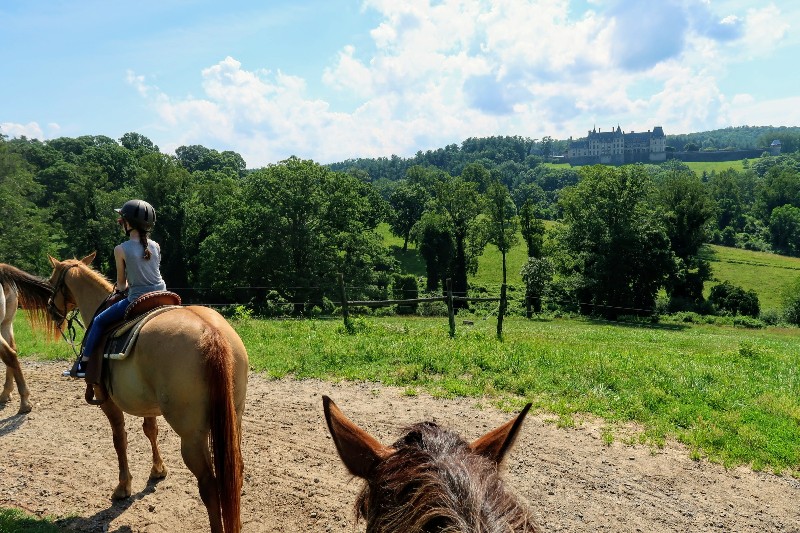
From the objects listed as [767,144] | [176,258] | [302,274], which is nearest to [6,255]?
[176,258]

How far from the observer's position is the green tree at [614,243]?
38812mm

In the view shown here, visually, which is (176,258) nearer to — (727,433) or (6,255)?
(6,255)

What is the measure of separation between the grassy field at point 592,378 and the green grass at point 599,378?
0.02 m

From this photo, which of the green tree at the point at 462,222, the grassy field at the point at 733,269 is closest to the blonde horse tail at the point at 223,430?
the grassy field at the point at 733,269

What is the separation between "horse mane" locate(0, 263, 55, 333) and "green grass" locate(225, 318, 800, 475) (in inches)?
148

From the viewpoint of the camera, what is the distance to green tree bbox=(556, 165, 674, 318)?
38.8m

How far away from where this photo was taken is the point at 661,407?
7.63 meters

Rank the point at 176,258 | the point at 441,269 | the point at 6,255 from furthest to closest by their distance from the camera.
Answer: the point at 441,269
the point at 176,258
the point at 6,255

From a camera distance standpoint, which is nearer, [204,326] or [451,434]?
[451,434]

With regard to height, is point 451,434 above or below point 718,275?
above

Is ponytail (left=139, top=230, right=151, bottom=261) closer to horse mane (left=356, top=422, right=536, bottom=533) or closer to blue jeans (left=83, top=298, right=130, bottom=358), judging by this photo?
blue jeans (left=83, top=298, right=130, bottom=358)

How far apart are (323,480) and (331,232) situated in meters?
29.0

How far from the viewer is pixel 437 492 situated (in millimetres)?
1449

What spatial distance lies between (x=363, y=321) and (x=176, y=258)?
29.3 metres
